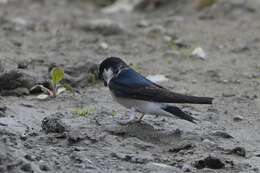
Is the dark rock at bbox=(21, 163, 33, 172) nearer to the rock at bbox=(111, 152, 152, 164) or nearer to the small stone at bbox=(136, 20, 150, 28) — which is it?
the rock at bbox=(111, 152, 152, 164)

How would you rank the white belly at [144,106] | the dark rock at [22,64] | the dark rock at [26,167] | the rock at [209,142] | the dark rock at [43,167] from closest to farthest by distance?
the dark rock at [26,167] < the dark rock at [43,167] < the rock at [209,142] < the white belly at [144,106] < the dark rock at [22,64]

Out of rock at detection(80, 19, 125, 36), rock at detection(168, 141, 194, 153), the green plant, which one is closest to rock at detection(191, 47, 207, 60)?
rock at detection(80, 19, 125, 36)

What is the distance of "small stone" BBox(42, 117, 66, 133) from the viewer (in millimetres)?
5012

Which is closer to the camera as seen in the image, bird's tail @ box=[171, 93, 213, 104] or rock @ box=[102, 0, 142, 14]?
bird's tail @ box=[171, 93, 213, 104]

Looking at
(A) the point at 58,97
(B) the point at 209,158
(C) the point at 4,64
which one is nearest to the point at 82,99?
(A) the point at 58,97

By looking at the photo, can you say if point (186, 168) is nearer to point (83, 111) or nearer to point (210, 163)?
point (210, 163)

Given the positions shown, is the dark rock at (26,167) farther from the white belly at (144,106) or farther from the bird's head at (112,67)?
the bird's head at (112,67)

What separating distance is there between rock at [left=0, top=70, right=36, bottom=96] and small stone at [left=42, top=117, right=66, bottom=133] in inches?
47.5

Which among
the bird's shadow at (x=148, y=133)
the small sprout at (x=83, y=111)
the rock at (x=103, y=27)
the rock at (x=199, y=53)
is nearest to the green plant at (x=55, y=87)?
the small sprout at (x=83, y=111)

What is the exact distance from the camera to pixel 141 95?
211 inches

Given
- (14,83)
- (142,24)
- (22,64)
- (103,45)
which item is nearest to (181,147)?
(14,83)

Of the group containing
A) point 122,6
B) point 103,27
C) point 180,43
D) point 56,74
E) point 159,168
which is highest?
point 122,6

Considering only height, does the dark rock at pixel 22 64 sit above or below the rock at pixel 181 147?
above

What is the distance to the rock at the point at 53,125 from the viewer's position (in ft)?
16.4
